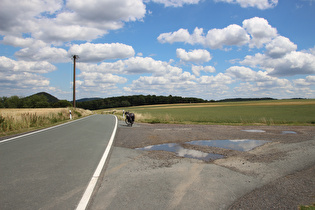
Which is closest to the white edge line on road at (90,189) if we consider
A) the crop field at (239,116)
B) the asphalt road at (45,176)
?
the asphalt road at (45,176)

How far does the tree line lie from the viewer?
414 ft

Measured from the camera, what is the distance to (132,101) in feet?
426

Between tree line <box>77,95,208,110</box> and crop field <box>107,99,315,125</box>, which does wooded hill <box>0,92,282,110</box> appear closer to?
tree line <box>77,95,208,110</box>

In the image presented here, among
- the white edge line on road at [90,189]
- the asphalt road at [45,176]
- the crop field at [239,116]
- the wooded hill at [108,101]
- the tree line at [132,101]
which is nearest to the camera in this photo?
the white edge line on road at [90,189]

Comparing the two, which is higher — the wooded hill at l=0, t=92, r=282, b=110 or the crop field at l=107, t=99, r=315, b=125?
the wooded hill at l=0, t=92, r=282, b=110

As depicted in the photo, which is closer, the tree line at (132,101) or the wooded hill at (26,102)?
the wooded hill at (26,102)

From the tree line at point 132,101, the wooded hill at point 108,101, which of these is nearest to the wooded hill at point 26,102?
the wooded hill at point 108,101

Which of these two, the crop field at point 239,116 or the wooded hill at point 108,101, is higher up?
the wooded hill at point 108,101

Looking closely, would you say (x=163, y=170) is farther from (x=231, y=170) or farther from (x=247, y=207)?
(x=247, y=207)

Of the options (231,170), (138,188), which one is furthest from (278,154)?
(138,188)

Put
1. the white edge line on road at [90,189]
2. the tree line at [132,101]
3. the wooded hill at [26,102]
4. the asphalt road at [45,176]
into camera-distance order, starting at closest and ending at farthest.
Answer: the white edge line on road at [90,189] < the asphalt road at [45,176] < the wooded hill at [26,102] < the tree line at [132,101]

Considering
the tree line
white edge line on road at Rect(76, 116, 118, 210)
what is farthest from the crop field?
A: the tree line

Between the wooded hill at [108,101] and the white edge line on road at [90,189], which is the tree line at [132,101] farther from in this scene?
the white edge line on road at [90,189]

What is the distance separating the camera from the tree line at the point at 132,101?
414 feet
